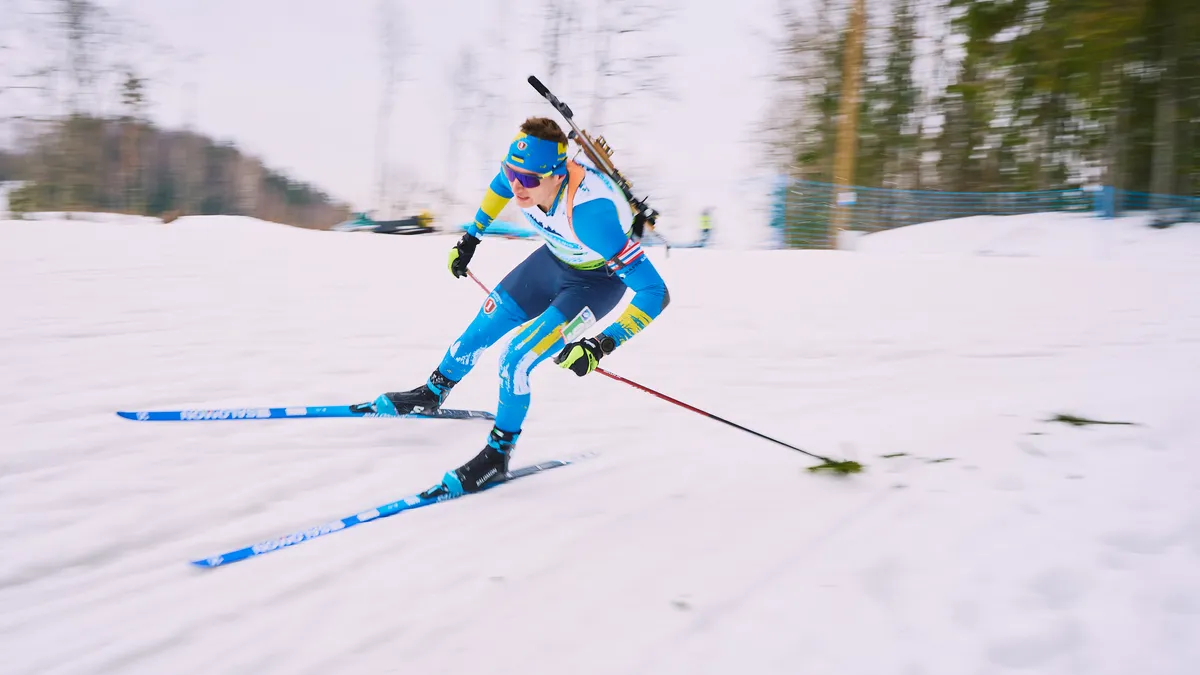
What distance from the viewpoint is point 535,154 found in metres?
2.74

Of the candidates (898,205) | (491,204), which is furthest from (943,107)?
(491,204)

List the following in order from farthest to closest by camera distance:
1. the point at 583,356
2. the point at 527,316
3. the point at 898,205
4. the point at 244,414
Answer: the point at 898,205 < the point at 527,316 < the point at 244,414 < the point at 583,356

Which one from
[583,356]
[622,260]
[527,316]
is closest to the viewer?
[583,356]

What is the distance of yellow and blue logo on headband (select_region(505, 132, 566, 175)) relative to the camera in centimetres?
274

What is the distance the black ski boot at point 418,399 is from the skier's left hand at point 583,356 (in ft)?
3.50

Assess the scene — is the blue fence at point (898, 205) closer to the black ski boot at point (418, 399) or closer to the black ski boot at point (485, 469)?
the black ski boot at point (418, 399)

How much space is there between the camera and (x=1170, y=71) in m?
12.4

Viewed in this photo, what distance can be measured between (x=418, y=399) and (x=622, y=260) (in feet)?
4.51

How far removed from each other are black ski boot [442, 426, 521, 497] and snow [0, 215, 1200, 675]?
8cm

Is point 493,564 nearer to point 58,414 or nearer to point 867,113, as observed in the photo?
point 58,414

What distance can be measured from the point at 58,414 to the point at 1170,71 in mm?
16695

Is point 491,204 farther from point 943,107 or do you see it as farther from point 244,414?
point 943,107

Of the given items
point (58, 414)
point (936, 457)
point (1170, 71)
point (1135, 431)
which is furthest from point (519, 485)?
point (1170, 71)

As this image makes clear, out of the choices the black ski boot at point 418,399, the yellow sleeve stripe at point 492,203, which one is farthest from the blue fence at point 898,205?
the black ski boot at point 418,399
